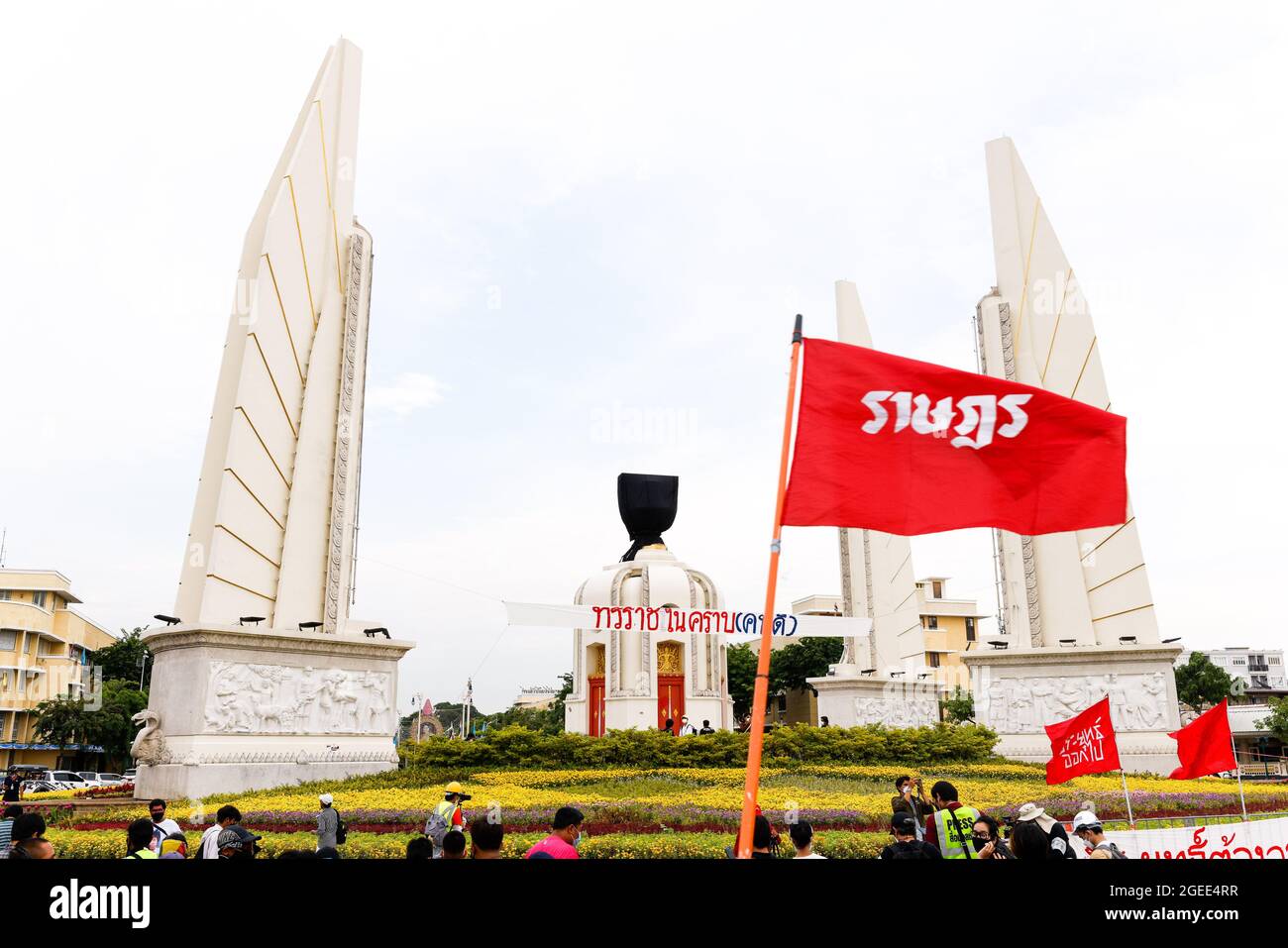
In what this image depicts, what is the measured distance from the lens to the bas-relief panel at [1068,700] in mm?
20625

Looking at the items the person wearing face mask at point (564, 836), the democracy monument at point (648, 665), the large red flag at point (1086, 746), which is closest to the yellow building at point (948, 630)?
the democracy monument at point (648, 665)

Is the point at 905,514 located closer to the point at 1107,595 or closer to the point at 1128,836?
the point at 1128,836

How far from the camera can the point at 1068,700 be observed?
21266mm

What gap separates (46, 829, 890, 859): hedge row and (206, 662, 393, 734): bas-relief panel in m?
5.80

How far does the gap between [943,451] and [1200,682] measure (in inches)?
2081

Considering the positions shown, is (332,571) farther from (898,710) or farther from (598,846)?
(898,710)

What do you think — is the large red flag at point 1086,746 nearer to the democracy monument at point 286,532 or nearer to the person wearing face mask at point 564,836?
the person wearing face mask at point 564,836

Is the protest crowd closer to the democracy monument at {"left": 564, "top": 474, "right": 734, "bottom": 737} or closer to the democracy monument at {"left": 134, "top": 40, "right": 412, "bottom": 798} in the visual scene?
the democracy monument at {"left": 134, "top": 40, "right": 412, "bottom": 798}

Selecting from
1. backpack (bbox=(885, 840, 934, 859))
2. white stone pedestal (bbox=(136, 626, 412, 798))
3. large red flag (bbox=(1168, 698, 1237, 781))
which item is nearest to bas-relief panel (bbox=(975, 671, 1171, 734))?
large red flag (bbox=(1168, 698, 1237, 781))

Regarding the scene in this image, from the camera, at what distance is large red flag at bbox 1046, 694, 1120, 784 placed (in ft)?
32.4

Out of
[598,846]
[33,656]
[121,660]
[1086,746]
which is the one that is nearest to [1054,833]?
[1086,746]

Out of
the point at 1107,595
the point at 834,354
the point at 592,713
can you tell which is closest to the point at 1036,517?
the point at 834,354
